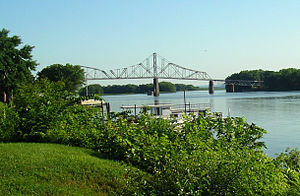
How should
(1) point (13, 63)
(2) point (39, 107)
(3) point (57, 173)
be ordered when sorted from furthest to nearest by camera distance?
1. (1) point (13, 63)
2. (2) point (39, 107)
3. (3) point (57, 173)

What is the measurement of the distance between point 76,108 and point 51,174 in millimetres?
3987

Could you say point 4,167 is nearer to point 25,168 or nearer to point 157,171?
point 25,168

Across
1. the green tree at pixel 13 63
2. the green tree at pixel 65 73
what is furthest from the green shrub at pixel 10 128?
the green tree at pixel 65 73

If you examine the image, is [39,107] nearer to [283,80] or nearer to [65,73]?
[65,73]

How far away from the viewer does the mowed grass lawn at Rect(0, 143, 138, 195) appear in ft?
19.5

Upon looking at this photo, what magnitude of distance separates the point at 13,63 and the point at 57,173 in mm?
37715

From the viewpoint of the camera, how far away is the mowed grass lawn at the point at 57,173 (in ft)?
19.5

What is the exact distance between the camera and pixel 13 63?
40.9m

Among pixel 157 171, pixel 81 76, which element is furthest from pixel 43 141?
pixel 81 76

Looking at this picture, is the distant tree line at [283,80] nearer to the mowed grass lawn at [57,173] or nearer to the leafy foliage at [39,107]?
the leafy foliage at [39,107]

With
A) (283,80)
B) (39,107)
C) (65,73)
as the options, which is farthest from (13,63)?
(283,80)

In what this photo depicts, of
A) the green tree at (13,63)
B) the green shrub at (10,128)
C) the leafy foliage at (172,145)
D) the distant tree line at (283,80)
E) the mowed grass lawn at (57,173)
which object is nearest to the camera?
the leafy foliage at (172,145)

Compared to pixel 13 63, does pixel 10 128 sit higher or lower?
lower

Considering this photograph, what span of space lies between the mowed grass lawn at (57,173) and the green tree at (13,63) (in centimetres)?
3424
